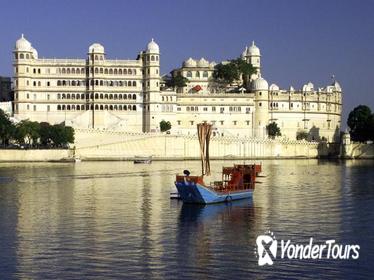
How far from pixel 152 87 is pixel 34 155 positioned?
20750mm

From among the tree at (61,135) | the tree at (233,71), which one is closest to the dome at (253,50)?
the tree at (233,71)

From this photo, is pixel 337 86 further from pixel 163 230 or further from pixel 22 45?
pixel 163 230

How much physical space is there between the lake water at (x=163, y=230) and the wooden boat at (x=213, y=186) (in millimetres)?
809

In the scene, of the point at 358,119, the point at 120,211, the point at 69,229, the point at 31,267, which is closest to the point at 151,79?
the point at 358,119

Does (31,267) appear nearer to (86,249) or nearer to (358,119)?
(86,249)

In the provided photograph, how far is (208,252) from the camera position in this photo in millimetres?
27000

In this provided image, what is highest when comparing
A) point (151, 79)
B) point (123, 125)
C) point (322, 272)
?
point (151, 79)

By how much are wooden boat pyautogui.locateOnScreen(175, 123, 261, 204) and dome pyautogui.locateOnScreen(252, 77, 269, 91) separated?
62.0m

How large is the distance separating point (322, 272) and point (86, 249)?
28.5ft

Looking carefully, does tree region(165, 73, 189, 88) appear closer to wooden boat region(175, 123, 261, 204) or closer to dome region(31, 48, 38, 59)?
dome region(31, 48, 38, 59)

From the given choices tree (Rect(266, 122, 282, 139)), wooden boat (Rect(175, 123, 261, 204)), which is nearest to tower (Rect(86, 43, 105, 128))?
tree (Rect(266, 122, 282, 139))

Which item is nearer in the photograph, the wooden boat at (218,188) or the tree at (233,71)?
the wooden boat at (218,188)

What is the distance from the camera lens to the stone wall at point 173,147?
3593 inches

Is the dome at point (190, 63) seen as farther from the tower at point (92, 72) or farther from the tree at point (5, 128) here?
the tree at point (5, 128)
